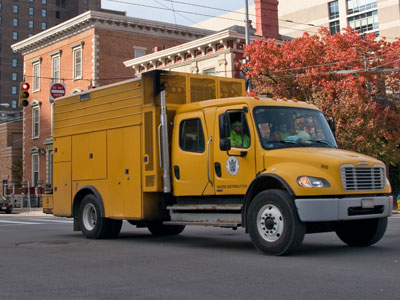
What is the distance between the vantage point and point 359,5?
226ft

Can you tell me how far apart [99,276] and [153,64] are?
33998 millimetres

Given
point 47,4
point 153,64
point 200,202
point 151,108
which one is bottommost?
point 200,202

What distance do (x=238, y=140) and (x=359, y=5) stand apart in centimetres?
6364

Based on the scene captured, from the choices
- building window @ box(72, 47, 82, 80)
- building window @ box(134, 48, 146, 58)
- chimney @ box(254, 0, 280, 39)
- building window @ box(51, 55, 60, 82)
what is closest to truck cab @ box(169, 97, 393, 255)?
chimney @ box(254, 0, 280, 39)

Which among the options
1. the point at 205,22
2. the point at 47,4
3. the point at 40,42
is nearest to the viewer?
the point at 40,42

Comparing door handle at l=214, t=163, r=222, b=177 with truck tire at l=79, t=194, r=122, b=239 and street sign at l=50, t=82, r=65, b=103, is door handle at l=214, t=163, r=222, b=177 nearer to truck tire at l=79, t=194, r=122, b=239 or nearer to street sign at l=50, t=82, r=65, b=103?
truck tire at l=79, t=194, r=122, b=239

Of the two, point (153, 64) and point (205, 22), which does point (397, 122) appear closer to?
point (153, 64)

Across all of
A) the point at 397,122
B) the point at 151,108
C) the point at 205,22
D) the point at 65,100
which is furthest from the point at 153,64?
the point at 205,22

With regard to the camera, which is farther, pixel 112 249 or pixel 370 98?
pixel 370 98

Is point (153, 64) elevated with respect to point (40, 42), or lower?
lower

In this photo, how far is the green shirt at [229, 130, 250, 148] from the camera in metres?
10.4

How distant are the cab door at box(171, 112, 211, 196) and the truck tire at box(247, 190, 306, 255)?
1.43m

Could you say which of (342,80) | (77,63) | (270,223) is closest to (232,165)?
(270,223)

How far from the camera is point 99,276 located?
7867 mm
